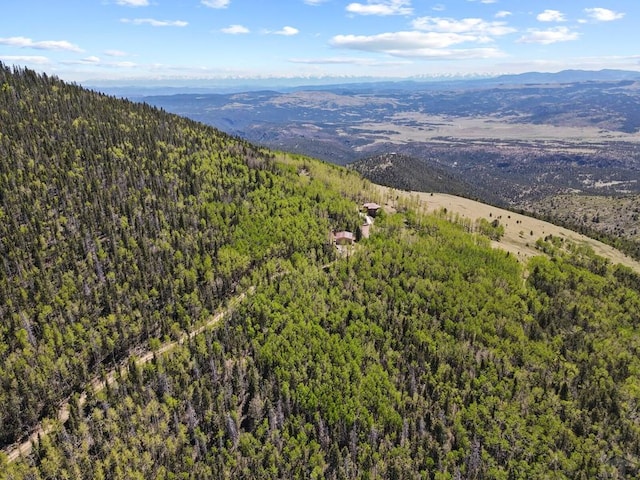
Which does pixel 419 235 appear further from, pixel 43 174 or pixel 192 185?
pixel 43 174

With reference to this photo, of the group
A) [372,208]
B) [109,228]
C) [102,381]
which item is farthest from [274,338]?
[372,208]

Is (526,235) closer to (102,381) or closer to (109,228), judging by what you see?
(109,228)

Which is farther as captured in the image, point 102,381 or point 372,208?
point 372,208

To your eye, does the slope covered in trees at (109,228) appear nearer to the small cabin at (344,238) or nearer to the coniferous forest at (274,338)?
the coniferous forest at (274,338)

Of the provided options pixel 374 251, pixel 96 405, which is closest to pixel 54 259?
pixel 96 405

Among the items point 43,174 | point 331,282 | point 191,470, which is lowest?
point 191,470

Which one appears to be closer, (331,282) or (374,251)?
(331,282)

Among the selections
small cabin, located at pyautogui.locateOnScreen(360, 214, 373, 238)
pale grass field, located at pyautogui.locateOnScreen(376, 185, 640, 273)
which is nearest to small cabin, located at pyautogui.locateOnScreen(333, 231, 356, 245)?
small cabin, located at pyautogui.locateOnScreen(360, 214, 373, 238)
